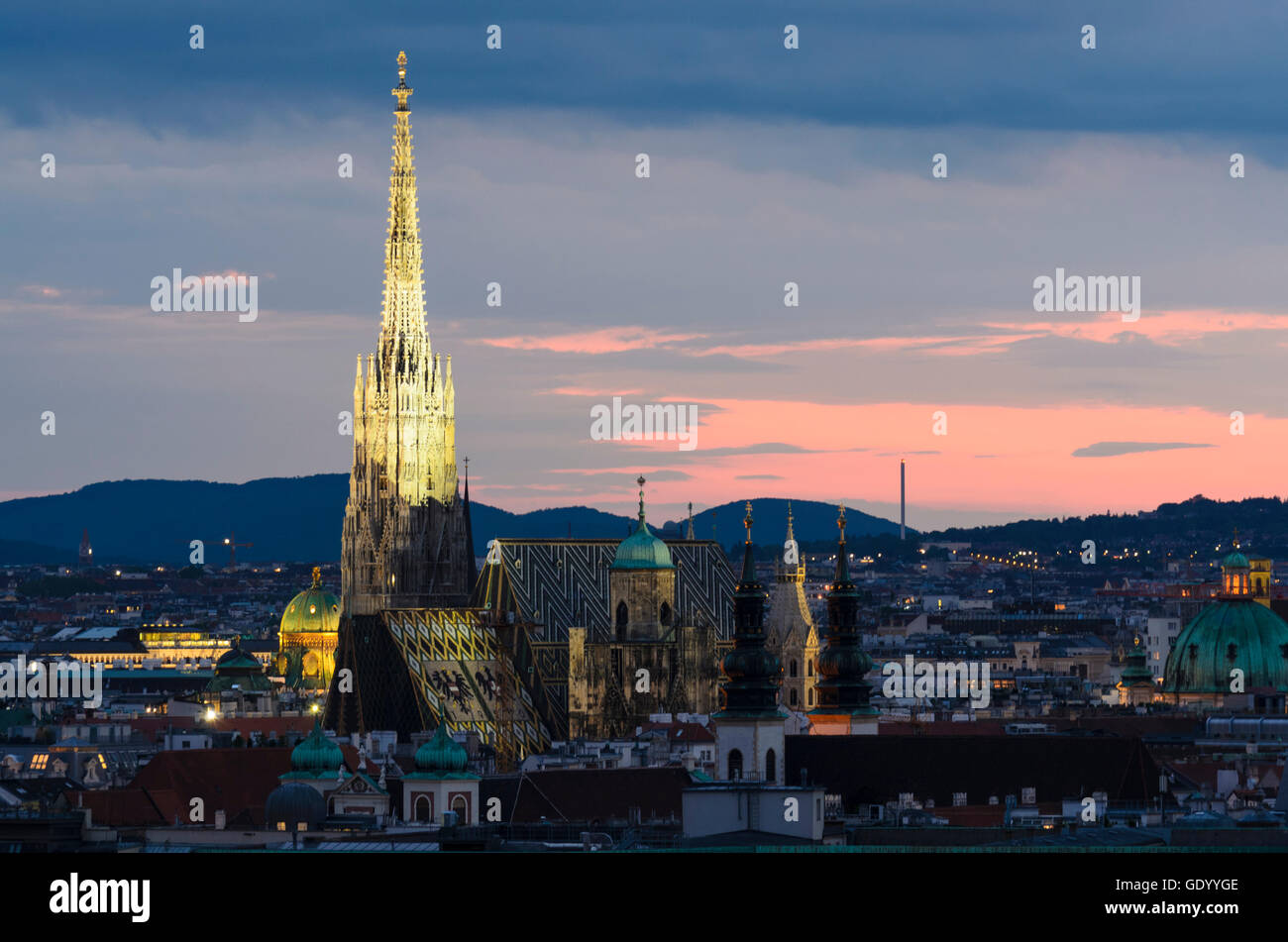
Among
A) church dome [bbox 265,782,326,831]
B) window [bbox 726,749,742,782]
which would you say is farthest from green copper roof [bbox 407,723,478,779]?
window [bbox 726,749,742,782]

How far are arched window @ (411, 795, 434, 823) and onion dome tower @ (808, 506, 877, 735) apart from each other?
29.3m

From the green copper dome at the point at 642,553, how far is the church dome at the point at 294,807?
4082 cm

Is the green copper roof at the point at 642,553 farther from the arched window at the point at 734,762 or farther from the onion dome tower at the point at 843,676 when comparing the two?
the arched window at the point at 734,762

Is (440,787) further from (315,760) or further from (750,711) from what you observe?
(750,711)

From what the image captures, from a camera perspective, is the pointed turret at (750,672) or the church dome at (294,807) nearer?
the church dome at (294,807)

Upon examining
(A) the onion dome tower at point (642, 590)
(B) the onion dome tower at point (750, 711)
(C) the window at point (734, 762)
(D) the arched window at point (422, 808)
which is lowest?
(D) the arched window at point (422, 808)

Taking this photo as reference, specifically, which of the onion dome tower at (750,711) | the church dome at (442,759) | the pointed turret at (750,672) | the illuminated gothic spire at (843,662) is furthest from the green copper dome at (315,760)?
the illuminated gothic spire at (843,662)

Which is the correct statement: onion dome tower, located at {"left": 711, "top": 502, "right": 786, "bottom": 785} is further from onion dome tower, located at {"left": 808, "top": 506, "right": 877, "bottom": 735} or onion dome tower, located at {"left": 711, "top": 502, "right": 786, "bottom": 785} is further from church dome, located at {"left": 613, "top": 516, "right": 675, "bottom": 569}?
church dome, located at {"left": 613, "top": 516, "right": 675, "bottom": 569}

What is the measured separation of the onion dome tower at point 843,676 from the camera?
167500 mm

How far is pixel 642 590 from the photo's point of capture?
178 metres

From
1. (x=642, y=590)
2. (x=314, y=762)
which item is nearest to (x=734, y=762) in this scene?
(x=314, y=762)

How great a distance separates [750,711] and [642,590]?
33791mm

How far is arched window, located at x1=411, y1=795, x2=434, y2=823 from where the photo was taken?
141 m
